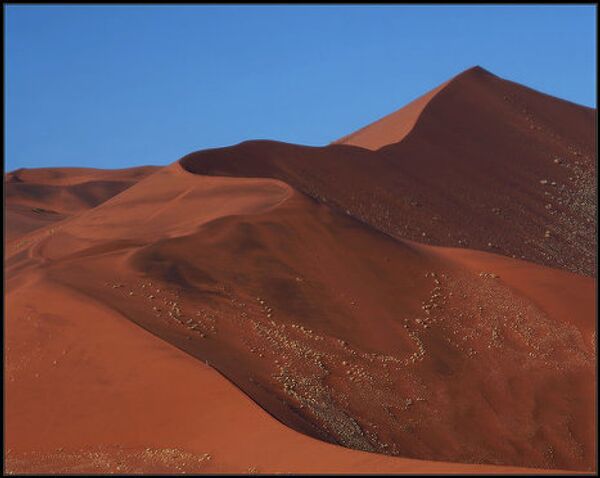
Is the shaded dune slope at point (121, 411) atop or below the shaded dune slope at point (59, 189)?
below

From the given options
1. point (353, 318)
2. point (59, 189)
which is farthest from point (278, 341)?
point (59, 189)

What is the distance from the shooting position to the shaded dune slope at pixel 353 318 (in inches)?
664

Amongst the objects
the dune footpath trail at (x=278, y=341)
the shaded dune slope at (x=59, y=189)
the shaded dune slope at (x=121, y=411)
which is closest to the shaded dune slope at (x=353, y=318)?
the dune footpath trail at (x=278, y=341)

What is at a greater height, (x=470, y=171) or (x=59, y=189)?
(x=59, y=189)

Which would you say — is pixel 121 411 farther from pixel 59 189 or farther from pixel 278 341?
pixel 59 189

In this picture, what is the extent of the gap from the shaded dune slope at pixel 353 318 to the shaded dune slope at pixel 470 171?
566 cm

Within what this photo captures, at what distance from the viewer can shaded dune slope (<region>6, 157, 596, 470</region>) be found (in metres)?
16.9

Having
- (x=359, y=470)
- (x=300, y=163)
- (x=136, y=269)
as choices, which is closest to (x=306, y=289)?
(x=136, y=269)

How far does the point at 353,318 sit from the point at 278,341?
7.69 ft

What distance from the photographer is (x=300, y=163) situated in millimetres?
31062

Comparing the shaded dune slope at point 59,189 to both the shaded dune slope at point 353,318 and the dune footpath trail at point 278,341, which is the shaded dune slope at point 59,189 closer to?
the dune footpath trail at point 278,341

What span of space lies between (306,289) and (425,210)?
11724mm

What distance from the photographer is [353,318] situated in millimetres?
19812

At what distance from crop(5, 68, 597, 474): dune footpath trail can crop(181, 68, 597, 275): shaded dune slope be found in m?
0.25
